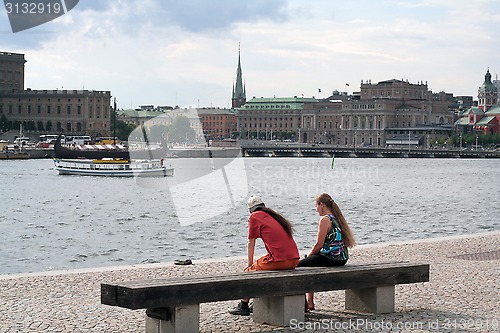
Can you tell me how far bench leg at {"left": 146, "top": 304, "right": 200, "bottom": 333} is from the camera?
27.0 feet

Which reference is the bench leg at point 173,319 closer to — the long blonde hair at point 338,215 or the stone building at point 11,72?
the long blonde hair at point 338,215

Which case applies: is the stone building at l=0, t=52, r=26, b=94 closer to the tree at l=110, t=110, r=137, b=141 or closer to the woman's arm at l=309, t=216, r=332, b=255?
the tree at l=110, t=110, r=137, b=141

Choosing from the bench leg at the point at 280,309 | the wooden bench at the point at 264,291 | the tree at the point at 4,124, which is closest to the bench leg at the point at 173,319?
the wooden bench at the point at 264,291

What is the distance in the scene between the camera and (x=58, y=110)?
143500mm

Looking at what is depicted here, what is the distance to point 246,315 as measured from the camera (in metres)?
9.23

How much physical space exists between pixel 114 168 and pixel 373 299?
215 ft

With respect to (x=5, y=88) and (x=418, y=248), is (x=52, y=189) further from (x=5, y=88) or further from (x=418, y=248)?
(x=5, y=88)

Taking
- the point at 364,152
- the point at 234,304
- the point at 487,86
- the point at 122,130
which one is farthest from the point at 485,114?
the point at 234,304

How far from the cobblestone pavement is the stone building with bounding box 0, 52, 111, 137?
13101 centimetres

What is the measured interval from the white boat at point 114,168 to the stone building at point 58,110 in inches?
2504

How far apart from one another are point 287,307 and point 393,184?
2186 inches

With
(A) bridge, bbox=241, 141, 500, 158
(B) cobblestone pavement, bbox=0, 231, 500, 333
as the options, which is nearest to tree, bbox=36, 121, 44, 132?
(A) bridge, bbox=241, 141, 500, 158

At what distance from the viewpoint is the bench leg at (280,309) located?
8773 mm

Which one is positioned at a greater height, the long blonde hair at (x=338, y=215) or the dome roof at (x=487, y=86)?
the dome roof at (x=487, y=86)
